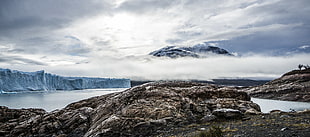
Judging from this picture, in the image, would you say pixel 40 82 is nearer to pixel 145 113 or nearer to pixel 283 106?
pixel 283 106

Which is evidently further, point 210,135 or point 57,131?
point 57,131

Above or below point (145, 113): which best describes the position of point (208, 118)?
below

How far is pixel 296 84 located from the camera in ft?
320

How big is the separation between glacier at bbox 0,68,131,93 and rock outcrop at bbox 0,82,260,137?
9682 centimetres

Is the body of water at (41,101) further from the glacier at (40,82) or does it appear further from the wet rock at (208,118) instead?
the wet rock at (208,118)

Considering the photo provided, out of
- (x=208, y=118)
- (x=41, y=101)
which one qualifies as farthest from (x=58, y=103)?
(x=208, y=118)

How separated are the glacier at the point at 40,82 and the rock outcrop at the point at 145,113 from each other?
318 ft

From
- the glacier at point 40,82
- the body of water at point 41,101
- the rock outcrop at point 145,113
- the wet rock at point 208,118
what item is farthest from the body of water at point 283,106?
the glacier at point 40,82

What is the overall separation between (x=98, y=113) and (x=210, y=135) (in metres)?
15.0

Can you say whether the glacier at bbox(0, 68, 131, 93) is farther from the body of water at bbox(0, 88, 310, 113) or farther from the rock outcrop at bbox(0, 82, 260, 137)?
the rock outcrop at bbox(0, 82, 260, 137)

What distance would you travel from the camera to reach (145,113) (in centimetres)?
2008

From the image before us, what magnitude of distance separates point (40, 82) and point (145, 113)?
121 meters

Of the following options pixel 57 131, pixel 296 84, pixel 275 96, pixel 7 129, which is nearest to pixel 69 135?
pixel 57 131

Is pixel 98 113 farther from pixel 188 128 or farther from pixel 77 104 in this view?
pixel 188 128
